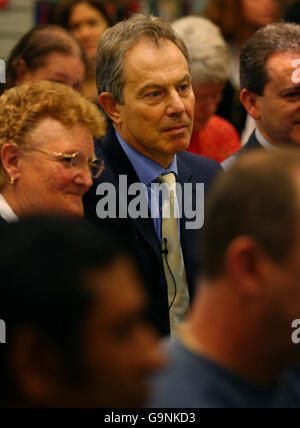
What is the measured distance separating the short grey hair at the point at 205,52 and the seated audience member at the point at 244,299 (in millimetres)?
2540

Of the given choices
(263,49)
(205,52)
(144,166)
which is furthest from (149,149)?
(205,52)

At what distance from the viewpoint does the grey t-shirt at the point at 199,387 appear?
1.64 m

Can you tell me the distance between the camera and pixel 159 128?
3188 mm

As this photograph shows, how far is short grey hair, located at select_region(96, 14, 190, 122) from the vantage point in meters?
3.20

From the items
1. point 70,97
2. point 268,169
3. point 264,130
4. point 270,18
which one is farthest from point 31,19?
point 268,169

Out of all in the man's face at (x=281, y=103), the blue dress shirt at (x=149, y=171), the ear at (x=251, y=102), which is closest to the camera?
the blue dress shirt at (x=149, y=171)

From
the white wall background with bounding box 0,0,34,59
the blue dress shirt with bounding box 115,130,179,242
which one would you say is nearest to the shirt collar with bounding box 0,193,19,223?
the blue dress shirt with bounding box 115,130,179,242

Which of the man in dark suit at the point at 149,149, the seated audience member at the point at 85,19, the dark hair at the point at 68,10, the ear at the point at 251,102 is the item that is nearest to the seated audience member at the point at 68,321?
the man in dark suit at the point at 149,149

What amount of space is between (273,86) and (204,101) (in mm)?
531

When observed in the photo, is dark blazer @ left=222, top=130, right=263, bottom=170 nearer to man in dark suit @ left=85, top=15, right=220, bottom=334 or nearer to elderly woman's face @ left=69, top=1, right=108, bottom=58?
man in dark suit @ left=85, top=15, right=220, bottom=334

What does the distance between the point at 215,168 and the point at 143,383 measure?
2127 mm

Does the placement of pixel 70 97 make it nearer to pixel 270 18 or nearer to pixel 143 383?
pixel 143 383

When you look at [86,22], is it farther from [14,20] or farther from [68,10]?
[14,20]

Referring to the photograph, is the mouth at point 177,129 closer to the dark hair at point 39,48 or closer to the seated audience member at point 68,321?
the dark hair at point 39,48
